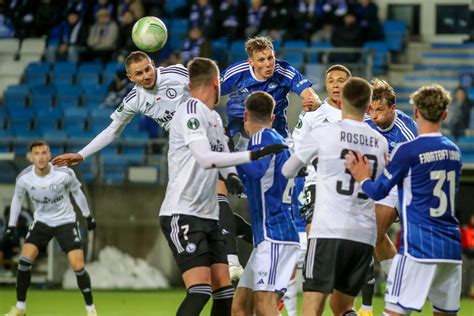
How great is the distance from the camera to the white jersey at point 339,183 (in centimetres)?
825

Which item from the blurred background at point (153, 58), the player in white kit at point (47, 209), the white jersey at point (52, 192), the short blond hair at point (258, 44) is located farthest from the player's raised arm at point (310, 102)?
the blurred background at point (153, 58)

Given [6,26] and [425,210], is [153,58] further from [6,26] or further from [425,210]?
[425,210]

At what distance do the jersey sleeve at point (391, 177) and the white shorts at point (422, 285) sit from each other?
1.65 ft

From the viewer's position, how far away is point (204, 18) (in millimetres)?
21797

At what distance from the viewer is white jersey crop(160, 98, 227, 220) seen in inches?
336

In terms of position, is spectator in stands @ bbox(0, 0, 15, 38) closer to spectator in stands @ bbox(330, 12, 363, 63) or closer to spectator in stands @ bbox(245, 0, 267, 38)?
spectator in stands @ bbox(245, 0, 267, 38)

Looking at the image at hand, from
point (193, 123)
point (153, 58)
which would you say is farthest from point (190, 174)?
point (153, 58)

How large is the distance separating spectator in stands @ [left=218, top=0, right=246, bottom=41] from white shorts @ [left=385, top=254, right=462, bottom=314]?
13.8 metres

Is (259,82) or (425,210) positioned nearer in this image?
(425,210)

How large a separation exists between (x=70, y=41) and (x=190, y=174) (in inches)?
575

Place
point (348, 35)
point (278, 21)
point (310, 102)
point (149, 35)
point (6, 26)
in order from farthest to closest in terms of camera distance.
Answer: point (6, 26), point (278, 21), point (348, 35), point (149, 35), point (310, 102)

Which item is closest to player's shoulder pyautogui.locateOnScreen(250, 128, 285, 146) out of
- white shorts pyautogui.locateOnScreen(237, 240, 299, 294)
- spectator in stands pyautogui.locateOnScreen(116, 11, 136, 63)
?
white shorts pyautogui.locateOnScreen(237, 240, 299, 294)

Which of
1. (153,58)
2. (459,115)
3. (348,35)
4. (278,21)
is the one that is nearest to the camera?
(459,115)

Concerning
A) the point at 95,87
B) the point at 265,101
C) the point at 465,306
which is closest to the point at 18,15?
the point at 95,87
